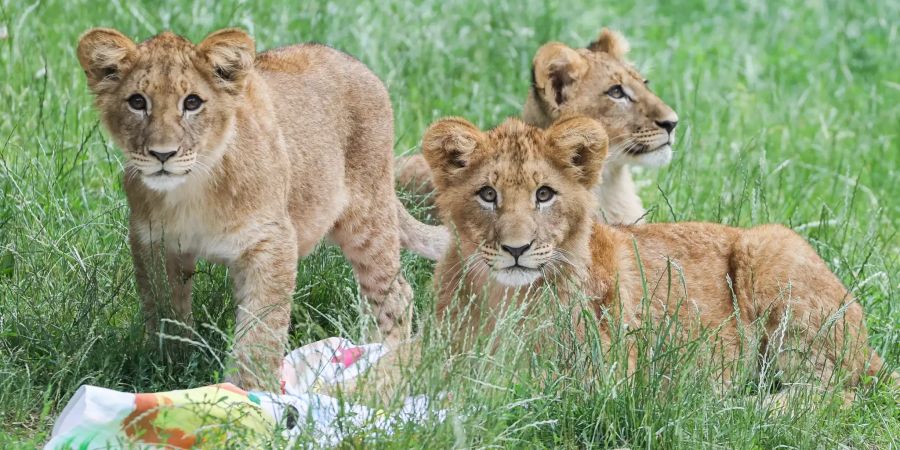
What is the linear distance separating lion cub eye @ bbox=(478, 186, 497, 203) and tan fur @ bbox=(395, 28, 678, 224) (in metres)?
1.86

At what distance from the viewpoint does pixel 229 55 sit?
5.03 metres

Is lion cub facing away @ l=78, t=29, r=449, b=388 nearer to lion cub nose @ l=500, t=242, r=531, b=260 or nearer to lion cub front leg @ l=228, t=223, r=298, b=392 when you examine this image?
lion cub front leg @ l=228, t=223, r=298, b=392

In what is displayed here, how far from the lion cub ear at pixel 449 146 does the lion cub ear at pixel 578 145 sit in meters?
0.27

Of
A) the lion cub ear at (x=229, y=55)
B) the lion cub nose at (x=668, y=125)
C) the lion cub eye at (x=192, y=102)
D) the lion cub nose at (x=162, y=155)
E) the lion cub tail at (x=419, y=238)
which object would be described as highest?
the lion cub ear at (x=229, y=55)

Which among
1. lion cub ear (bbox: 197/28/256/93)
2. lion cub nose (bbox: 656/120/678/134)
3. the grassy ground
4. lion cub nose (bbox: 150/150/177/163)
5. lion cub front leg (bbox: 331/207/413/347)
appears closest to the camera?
the grassy ground

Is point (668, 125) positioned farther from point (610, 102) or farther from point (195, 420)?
point (195, 420)

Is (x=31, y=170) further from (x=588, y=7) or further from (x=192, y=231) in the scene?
(x=588, y=7)

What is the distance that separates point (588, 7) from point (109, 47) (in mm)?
6625

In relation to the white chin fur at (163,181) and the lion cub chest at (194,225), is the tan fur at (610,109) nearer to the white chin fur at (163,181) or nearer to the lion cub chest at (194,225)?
the lion cub chest at (194,225)

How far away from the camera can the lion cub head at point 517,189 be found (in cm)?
484

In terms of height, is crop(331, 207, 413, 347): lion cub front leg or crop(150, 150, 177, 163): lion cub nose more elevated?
crop(150, 150, 177, 163): lion cub nose

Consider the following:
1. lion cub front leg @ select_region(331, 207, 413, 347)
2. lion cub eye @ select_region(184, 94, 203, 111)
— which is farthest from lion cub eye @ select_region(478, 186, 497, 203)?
lion cub front leg @ select_region(331, 207, 413, 347)

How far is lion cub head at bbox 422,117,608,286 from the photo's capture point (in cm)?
484

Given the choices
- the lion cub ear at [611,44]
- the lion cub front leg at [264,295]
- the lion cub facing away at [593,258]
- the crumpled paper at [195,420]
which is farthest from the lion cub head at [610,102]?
the crumpled paper at [195,420]
